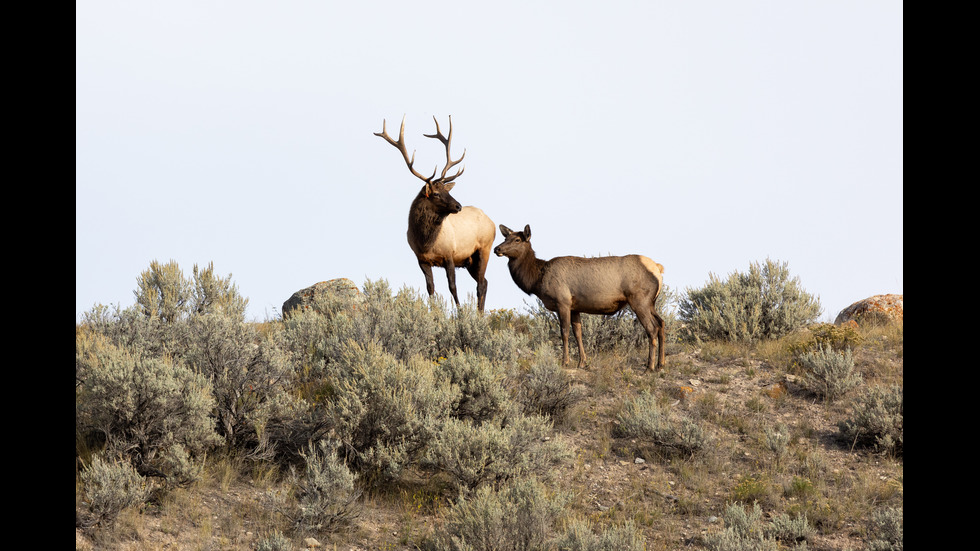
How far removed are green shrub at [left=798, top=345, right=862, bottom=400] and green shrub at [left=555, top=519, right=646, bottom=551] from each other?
5.13 meters

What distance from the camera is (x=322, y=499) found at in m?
6.79

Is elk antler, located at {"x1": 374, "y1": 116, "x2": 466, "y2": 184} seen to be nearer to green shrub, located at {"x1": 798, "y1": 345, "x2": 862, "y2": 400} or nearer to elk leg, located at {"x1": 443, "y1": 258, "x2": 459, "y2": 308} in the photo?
elk leg, located at {"x1": 443, "y1": 258, "x2": 459, "y2": 308}

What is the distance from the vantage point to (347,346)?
29.5 feet

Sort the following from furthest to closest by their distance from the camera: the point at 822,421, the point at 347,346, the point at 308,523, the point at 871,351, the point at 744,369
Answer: the point at 871,351 → the point at 744,369 → the point at 822,421 → the point at 347,346 → the point at 308,523

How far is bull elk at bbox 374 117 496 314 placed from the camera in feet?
44.7

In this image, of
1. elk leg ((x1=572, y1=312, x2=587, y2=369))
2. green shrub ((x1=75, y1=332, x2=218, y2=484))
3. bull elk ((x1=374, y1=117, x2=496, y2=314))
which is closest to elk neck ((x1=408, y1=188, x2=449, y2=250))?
bull elk ((x1=374, y1=117, x2=496, y2=314))

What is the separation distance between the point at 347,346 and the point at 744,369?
240 inches

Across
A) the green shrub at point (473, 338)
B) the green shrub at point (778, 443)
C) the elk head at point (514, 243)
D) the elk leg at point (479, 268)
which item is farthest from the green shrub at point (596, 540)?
the elk leg at point (479, 268)

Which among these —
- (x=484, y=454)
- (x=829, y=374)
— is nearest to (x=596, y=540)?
(x=484, y=454)

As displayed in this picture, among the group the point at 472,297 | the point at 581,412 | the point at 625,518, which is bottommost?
the point at 625,518

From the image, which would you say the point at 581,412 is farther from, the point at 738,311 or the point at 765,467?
the point at 738,311

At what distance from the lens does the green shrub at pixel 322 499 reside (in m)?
6.67

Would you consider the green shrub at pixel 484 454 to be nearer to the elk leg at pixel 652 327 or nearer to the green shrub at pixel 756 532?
the green shrub at pixel 756 532
